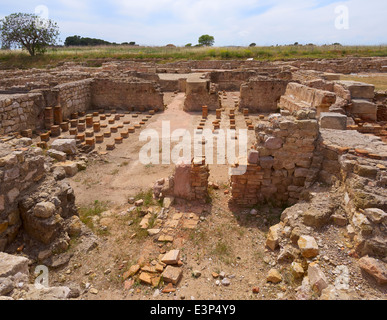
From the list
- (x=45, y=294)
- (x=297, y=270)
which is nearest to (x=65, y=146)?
(x=45, y=294)

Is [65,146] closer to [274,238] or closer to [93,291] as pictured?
[93,291]

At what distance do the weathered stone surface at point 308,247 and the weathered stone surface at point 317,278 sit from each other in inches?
8.6

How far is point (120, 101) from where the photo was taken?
16.2 metres

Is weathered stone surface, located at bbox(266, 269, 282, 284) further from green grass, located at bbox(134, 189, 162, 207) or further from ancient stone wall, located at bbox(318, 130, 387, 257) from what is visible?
green grass, located at bbox(134, 189, 162, 207)

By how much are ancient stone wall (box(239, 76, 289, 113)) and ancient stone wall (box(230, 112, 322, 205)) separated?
33.2 ft

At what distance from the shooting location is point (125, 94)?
52.5 ft

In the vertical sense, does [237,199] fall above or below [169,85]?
below

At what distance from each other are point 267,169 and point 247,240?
1.82 meters

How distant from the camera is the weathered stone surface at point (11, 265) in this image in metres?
3.17

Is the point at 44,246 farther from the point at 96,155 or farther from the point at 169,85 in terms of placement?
the point at 169,85

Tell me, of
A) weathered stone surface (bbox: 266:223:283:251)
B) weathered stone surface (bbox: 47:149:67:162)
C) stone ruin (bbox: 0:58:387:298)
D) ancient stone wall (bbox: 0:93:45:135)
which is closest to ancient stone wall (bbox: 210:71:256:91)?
stone ruin (bbox: 0:58:387:298)

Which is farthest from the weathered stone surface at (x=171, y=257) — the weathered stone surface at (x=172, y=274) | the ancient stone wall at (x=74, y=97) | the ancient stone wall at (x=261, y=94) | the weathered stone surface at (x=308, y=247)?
the ancient stone wall at (x=261, y=94)
